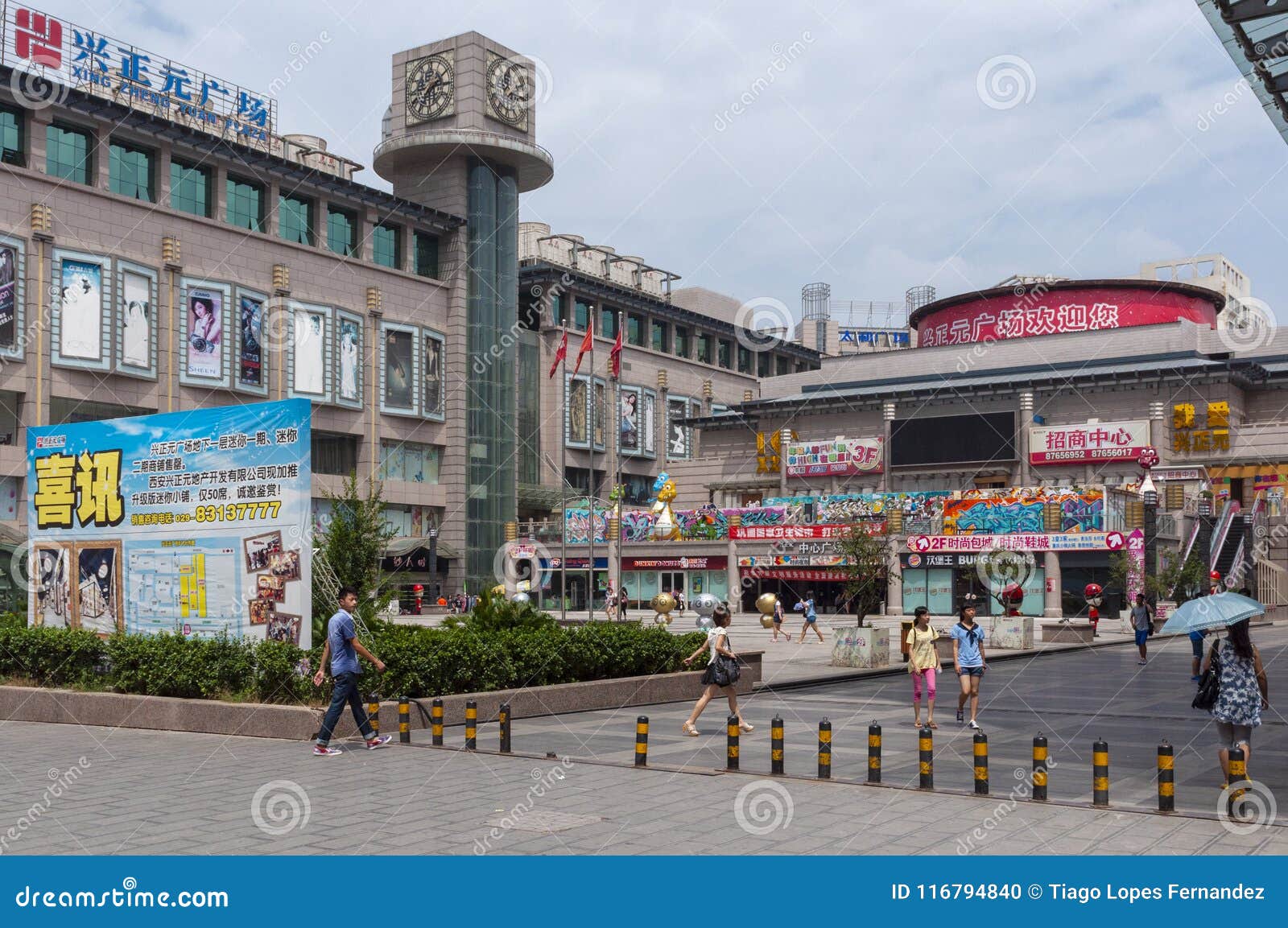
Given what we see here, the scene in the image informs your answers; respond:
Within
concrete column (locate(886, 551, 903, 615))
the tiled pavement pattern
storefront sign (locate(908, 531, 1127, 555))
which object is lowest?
concrete column (locate(886, 551, 903, 615))

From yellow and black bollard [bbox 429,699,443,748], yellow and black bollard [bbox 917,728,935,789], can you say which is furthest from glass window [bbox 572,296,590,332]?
yellow and black bollard [bbox 917,728,935,789]

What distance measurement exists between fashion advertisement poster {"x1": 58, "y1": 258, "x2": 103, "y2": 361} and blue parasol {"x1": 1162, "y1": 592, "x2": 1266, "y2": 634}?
52260 millimetres

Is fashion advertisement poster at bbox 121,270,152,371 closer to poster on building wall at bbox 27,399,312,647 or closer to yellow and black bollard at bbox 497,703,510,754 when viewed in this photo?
poster on building wall at bbox 27,399,312,647

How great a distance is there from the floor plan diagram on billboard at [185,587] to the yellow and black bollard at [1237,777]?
12314 millimetres

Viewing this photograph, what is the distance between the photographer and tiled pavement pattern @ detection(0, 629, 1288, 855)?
945cm

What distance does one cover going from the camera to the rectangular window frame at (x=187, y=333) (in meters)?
59.5

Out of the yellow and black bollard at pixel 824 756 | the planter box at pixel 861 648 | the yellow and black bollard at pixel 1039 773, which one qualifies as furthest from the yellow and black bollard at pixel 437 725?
the planter box at pixel 861 648

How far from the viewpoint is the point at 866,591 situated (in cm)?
3712

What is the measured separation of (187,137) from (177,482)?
47.6 meters

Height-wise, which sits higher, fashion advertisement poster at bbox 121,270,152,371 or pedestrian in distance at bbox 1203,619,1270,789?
fashion advertisement poster at bbox 121,270,152,371

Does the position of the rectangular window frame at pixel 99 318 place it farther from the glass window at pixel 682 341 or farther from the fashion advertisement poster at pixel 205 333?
the glass window at pixel 682 341

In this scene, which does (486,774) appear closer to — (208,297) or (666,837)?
(666,837)

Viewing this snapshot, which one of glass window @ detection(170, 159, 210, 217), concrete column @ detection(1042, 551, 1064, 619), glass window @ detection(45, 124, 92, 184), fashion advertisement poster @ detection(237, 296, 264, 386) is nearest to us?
glass window @ detection(45, 124, 92, 184)

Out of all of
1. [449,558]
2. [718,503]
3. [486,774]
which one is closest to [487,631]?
[486,774]
